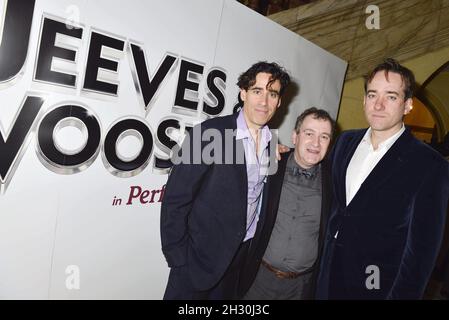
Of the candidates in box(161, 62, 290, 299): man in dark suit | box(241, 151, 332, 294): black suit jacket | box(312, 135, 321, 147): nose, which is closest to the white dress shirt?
box(241, 151, 332, 294): black suit jacket

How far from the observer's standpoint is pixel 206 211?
1.81 meters

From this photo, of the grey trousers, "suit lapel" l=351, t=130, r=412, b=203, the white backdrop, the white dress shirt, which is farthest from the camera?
the grey trousers

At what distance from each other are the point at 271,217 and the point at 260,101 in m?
0.72

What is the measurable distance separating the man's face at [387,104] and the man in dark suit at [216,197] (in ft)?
1.87

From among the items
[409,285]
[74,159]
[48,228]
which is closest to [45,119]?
[74,159]

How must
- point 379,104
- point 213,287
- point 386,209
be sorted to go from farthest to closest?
point 213,287 < point 379,104 < point 386,209

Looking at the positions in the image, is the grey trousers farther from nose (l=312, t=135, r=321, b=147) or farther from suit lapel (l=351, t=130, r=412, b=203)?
nose (l=312, t=135, r=321, b=147)

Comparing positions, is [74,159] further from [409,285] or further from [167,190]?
[409,285]

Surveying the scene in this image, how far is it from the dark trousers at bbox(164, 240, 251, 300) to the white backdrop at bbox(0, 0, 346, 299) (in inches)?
15.0

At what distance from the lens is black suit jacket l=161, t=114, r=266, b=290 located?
177 centimetres

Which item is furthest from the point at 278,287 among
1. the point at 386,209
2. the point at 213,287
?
the point at 386,209

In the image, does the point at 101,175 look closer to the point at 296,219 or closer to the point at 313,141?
the point at 296,219

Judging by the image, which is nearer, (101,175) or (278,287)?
(101,175)

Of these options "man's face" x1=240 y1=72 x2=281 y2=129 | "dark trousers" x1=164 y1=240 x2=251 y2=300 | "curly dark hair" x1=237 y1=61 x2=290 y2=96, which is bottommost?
"dark trousers" x1=164 y1=240 x2=251 y2=300
